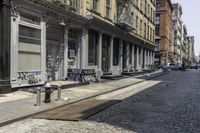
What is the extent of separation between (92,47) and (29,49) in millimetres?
10725

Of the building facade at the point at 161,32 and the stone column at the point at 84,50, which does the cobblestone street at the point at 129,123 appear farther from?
the building facade at the point at 161,32

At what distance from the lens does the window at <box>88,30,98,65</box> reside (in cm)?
2828

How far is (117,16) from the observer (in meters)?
35.9

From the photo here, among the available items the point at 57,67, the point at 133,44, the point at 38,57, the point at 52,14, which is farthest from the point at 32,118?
the point at 133,44

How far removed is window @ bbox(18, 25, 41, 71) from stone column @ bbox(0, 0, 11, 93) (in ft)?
4.38

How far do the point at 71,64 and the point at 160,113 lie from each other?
1347 cm

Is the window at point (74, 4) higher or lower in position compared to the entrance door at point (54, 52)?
higher

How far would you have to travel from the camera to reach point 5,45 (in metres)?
16.3

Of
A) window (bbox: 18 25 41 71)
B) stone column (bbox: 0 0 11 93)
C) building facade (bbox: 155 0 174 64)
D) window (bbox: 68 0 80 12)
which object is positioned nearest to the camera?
stone column (bbox: 0 0 11 93)

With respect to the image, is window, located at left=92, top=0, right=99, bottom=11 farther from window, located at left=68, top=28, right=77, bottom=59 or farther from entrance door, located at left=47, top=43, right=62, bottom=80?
entrance door, located at left=47, top=43, right=62, bottom=80

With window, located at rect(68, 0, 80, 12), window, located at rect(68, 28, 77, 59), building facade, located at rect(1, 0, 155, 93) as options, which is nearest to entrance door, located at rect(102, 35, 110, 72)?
building facade, located at rect(1, 0, 155, 93)

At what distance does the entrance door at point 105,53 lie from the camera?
32188 mm

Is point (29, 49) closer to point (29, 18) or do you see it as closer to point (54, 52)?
point (29, 18)

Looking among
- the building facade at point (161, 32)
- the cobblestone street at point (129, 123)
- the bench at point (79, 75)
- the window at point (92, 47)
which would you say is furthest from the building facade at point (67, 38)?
the building facade at point (161, 32)
